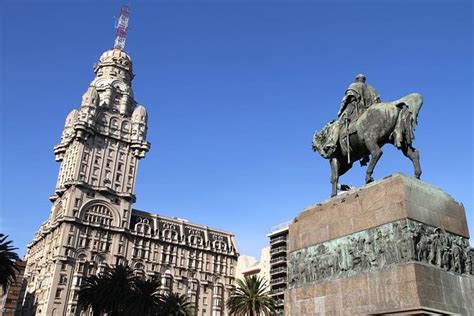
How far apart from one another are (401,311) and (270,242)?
248 ft

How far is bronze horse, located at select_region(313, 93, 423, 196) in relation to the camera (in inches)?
595

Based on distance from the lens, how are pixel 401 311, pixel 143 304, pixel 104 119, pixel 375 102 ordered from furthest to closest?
pixel 104 119 < pixel 143 304 < pixel 375 102 < pixel 401 311

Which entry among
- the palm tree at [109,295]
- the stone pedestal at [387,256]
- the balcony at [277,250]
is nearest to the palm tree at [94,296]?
the palm tree at [109,295]

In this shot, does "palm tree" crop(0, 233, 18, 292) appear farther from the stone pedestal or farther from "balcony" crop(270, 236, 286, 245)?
"balcony" crop(270, 236, 286, 245)

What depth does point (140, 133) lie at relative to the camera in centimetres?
9588

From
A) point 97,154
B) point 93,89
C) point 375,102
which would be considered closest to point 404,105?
point 375,102

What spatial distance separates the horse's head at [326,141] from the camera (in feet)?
57.2

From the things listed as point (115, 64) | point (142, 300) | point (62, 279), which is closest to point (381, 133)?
point (142, 300)

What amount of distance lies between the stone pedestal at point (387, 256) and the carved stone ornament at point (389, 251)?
24 millimetres

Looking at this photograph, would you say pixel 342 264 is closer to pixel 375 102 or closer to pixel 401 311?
pixel 401 311

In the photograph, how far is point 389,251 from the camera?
13281mm

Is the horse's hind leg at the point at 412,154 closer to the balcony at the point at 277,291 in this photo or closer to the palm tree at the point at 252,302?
the palm tree at the point at 252,302

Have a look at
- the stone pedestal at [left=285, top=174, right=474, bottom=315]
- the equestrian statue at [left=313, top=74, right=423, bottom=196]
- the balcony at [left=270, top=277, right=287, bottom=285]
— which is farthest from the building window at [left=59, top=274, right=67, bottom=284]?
the equestrian statue at [left=313, top=74, right=423, bottom=196]

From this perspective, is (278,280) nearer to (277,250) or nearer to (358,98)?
(277,250)
